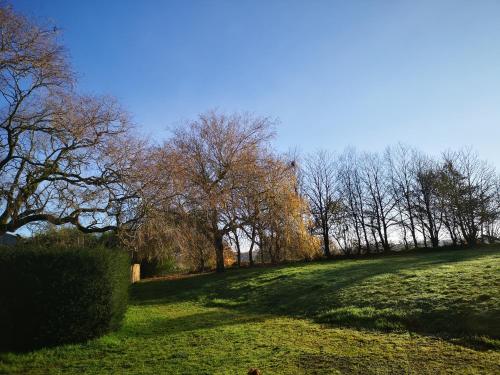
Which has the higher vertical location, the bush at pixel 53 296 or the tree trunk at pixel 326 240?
the tree trunk at pixel 326 240

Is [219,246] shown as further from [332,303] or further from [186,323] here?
[332,303]

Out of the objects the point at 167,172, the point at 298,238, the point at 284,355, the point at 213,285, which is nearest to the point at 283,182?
the point at 298,238

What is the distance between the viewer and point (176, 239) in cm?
1376

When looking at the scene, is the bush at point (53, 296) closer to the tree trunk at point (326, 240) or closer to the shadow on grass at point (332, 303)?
the shadow on grass at point (332, 303)

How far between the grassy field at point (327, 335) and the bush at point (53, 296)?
36cm

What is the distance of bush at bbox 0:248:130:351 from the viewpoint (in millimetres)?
7312

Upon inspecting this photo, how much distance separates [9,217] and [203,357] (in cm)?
816

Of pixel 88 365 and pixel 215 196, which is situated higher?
pixel 215 196

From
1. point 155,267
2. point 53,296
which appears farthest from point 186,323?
point 155,267

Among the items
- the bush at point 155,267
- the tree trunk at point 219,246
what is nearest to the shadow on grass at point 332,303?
the tree trunk at point 219,246

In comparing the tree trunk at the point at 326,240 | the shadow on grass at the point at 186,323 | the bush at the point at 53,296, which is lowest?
the shadow on grass at the point at 186,323

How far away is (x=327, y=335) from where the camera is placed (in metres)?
7.80

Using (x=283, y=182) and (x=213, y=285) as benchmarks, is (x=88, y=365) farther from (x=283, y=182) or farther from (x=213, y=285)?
(x=283, y=182)

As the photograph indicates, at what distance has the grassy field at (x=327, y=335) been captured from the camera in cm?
583
